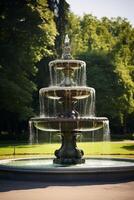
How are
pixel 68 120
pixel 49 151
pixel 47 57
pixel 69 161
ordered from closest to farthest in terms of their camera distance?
pixel 68 120, pixel 69 161, pixel 49 151, pixel 47 57

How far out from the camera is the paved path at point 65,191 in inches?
535

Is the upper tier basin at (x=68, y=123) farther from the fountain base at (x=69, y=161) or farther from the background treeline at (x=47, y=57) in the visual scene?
the background treeline at (x=47, y=57)

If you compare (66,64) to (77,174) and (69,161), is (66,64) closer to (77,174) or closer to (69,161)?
(69,161)

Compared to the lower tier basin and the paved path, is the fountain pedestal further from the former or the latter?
the paved path

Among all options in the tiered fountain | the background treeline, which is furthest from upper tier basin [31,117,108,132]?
the background treeline

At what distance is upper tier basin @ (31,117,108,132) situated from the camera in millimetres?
20634

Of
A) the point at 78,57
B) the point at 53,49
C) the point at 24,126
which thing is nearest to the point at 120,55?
the point at 78,57

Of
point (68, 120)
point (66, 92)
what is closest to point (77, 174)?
point (68, 120)

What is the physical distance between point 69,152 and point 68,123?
5.27 ft

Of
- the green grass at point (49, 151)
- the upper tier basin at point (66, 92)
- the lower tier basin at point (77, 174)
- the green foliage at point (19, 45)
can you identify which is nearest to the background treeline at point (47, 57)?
the green foliage at point (19, 45)

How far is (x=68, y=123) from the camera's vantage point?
2088 cm

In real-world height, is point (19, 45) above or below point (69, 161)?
above

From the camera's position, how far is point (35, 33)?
4572 centimetres

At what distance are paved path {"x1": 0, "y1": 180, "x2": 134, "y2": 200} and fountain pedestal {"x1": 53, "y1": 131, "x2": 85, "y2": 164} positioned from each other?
5003 mm
